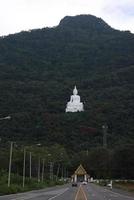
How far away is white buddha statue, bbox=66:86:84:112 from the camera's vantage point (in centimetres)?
17950

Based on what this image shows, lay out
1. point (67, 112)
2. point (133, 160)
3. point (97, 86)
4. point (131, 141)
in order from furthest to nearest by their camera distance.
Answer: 1. point (97, 86)
2. point (67, 112)
3. point (131, 141)
4. point (133, 160)

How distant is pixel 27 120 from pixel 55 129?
9157 mm

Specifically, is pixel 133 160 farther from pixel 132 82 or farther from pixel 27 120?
pixel 132 82

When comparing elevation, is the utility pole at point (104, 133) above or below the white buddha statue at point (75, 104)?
below

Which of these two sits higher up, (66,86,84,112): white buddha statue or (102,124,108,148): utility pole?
(66,86,84,112): white buddha statue

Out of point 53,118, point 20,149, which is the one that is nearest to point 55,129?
point 53,118

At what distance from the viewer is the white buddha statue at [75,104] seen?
17950cm

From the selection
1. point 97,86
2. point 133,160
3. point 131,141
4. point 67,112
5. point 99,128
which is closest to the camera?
point 133,160

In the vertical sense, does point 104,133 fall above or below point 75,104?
below

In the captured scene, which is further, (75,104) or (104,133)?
(75,104)

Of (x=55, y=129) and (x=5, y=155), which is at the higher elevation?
(x=55, y=129)

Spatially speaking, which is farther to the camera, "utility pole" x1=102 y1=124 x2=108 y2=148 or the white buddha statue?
the white buddha statue

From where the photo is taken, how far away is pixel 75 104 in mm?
182250

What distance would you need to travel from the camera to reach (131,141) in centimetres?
13925
